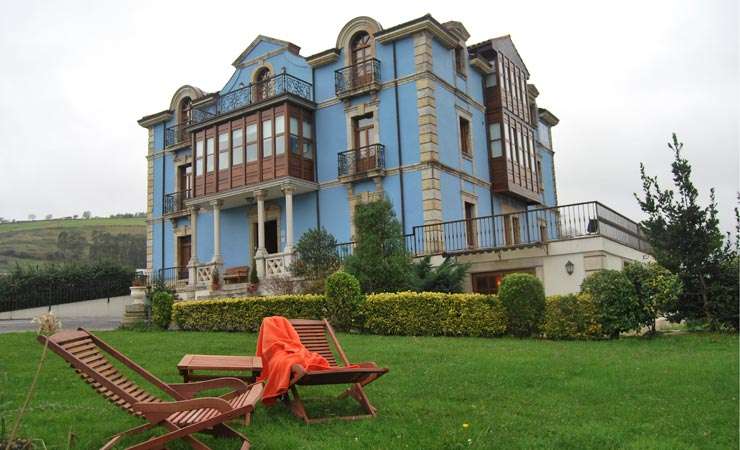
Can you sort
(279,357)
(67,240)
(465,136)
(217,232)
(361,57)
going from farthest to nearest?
1. (67,240)
2. (217,232)
3. (465,136)
4. (361,57)
5. (279,357)

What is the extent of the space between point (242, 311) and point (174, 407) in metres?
10.6

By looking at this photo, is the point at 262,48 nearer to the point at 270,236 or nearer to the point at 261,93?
the point at 261,93

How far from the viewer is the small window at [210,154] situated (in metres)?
22.1

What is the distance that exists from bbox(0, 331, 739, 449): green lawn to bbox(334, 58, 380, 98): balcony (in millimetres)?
11826

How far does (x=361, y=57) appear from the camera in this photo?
20.7 meters

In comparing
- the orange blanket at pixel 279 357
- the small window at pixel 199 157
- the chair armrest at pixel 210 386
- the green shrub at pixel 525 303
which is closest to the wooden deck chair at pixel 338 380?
the orange blanket at pixel 279 357

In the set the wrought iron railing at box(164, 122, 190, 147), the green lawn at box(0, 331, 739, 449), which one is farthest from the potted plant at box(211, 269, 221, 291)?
the green lawn at box(0, 331, 739, 449)

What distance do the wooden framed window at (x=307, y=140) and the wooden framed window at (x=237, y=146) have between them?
2.19m

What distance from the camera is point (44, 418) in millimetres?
5246

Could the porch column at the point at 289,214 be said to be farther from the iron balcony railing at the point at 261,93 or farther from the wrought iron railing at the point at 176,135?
the wrought iron railing at the point at 176,135

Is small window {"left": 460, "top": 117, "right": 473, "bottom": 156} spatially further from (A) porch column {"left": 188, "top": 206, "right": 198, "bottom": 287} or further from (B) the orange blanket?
(B) the orange blanket

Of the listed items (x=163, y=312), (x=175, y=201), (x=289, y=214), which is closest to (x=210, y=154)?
(x=175, y=201)

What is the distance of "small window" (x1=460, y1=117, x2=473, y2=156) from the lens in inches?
831

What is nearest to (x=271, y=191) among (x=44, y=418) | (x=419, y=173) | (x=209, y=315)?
(x=419, y=173)
